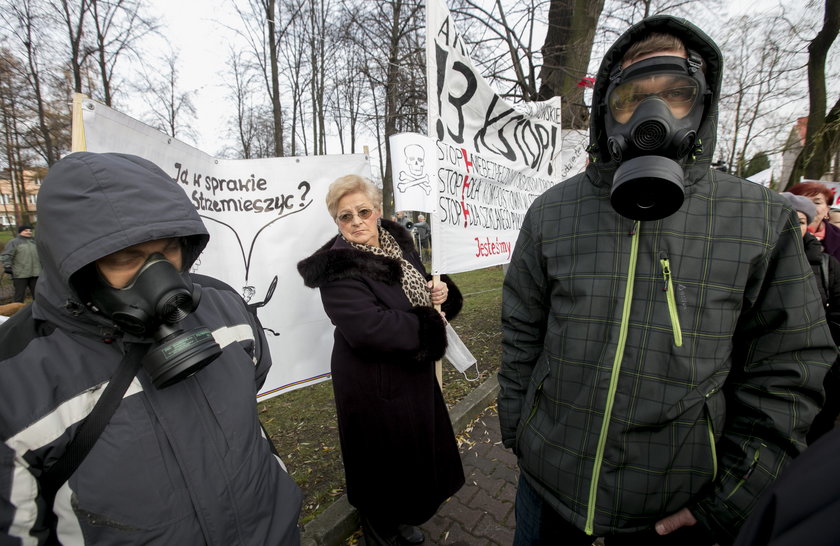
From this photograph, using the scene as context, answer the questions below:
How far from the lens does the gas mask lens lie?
1.11 meters

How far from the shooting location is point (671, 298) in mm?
1096

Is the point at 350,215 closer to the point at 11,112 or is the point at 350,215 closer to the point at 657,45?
the point at 657,45

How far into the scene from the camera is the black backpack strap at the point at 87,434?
36.4 inches

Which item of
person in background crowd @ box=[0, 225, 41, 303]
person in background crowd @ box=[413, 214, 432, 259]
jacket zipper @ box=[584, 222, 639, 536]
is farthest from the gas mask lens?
person in background crowd @ box=[413, 214, 432, 259]

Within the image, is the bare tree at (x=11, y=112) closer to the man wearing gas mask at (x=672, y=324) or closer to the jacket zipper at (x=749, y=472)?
the man wearing gas mask at (x=672, y=324)

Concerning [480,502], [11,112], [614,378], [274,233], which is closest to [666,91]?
Result: [614,378]

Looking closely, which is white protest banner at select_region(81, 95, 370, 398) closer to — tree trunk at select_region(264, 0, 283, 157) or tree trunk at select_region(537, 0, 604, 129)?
tree trunk at select_region(537, 0, 604, 129)

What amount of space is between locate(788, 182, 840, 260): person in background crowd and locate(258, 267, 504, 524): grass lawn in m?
3.18

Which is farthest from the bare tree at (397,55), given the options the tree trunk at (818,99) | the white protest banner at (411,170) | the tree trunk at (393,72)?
the tree trunk at (818,99)

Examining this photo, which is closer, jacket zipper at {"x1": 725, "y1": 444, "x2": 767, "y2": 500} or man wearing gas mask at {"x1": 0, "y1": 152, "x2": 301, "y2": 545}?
man wearing gas mask at {"x1": 0, "y1": 152, "x2": 301, "y2": 545}

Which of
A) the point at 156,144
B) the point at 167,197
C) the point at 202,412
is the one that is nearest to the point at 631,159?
the point at 167,197

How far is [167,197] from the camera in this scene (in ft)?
3.67

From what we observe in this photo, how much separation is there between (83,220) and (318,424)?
3.00 meters

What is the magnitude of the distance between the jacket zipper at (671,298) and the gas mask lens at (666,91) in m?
0.44
